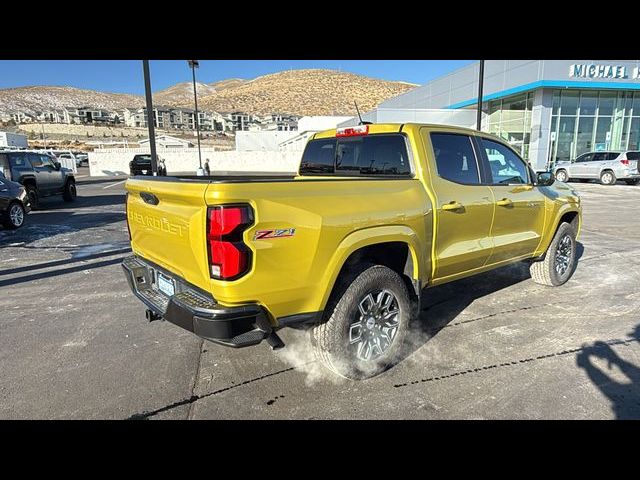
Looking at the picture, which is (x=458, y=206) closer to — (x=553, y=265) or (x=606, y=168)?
(x=553, y=265)

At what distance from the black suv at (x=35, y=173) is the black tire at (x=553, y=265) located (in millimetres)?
13111

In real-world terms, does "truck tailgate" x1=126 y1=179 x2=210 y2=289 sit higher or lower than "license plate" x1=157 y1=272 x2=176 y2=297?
higher

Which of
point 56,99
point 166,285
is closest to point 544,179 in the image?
point 166,285

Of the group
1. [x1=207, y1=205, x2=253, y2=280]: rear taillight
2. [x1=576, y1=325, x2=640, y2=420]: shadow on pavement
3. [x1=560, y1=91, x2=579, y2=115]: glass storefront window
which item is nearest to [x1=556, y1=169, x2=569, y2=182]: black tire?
[x1=560, y1=91, x2=579, y2=115]: glass storefront window

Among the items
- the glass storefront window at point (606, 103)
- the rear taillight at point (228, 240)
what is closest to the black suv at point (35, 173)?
the rear taillight at point (228, 240)

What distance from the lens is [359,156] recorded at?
394 centimetres

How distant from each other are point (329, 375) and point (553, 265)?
3.57m

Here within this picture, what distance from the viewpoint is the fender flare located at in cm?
271

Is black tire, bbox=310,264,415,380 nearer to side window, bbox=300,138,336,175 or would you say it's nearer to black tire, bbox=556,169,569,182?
side window, bbox=300,138,336,175

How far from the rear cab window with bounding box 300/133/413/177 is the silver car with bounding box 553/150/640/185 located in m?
20.0

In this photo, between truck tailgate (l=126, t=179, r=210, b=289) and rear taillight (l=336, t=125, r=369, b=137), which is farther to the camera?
rear taillight (l=336, t=125, r=369, b=137)
